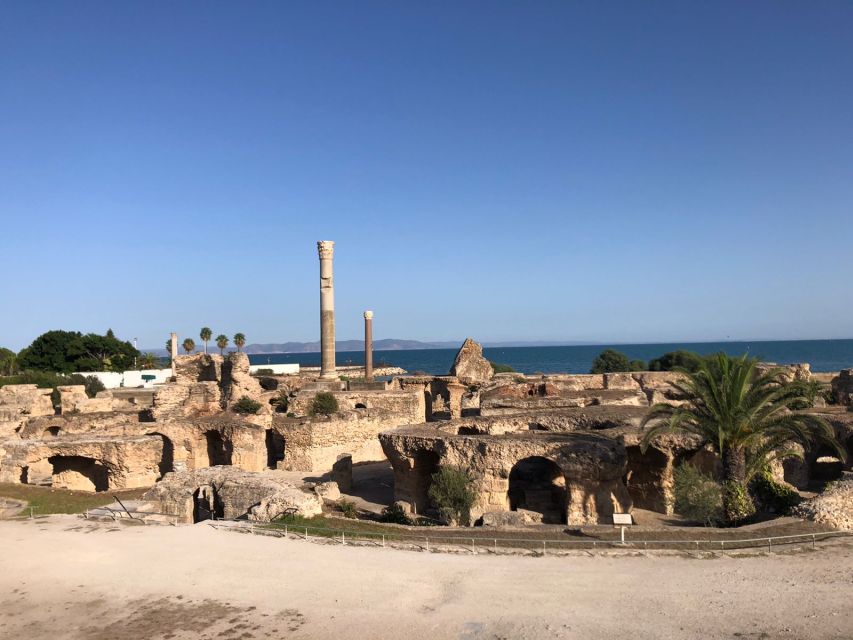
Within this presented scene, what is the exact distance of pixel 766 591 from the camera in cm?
1021

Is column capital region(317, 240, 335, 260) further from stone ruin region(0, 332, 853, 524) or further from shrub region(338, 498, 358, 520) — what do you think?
shrub region(338, 498, 358, 520)

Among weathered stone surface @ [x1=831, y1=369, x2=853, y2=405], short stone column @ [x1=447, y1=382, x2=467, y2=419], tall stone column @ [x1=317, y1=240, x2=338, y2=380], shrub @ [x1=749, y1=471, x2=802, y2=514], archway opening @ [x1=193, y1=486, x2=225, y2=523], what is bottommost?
archway opening @ [x1=193, y1=486, x2=225, y2=523]

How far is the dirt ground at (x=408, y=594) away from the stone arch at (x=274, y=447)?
494 inches

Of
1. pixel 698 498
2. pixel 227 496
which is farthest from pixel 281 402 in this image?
pixel 698 498

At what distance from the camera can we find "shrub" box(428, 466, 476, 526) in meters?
16.9

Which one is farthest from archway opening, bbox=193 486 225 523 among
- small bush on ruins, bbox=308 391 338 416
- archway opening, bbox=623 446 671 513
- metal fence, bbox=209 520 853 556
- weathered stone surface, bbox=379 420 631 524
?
archway opening, bbox=623 446 671 513

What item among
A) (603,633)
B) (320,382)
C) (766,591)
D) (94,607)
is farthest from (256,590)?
(320,382)

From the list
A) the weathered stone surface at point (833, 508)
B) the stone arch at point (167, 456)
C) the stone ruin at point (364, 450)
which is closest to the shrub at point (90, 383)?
the stone ruin at point (364, 450)

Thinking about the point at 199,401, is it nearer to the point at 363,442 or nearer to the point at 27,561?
the point at 363,442

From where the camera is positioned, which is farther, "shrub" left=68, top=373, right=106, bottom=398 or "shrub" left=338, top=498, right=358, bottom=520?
"shrub" left=68, top=373, right=106, bottom=398

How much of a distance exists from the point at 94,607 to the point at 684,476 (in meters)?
13.2

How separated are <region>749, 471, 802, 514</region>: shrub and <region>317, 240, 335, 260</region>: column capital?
31.6 metres

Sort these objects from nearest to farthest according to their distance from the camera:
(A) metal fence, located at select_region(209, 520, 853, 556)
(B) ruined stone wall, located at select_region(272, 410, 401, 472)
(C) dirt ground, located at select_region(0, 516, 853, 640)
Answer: (C) dirt ground, located at select_region(0, 516, 853, 640)
(A) metal fence, located at select_region(209, 520, 853, 556)
(B) ruined stone wall, located at select_region(272, 410, 401, 472)

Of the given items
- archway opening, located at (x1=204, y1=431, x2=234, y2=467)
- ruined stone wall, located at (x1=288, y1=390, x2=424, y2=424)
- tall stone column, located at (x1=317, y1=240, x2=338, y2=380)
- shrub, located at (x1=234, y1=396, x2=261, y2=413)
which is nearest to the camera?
archway opening, located at (x1=204, y1=431, x2=234, y2=467)
